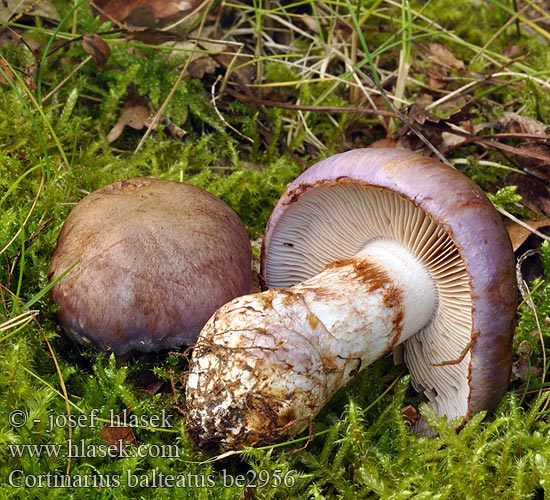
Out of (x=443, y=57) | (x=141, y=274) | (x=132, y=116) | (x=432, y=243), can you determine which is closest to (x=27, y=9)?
(x=132, y=116)

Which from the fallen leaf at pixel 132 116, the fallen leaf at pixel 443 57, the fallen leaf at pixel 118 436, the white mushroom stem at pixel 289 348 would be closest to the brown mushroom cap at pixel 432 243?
the white mushroom stem at pixel 289 348

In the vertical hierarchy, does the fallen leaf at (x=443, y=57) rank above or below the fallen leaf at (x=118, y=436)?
above

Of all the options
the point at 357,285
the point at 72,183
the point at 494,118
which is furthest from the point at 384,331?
the point at 494,118

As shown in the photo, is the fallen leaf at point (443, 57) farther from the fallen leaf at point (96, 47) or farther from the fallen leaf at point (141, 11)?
the fallen leaf at point (96, 47)

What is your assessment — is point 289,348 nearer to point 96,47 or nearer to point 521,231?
point 521,231

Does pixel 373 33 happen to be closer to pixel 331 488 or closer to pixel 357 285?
pixel 357 285
